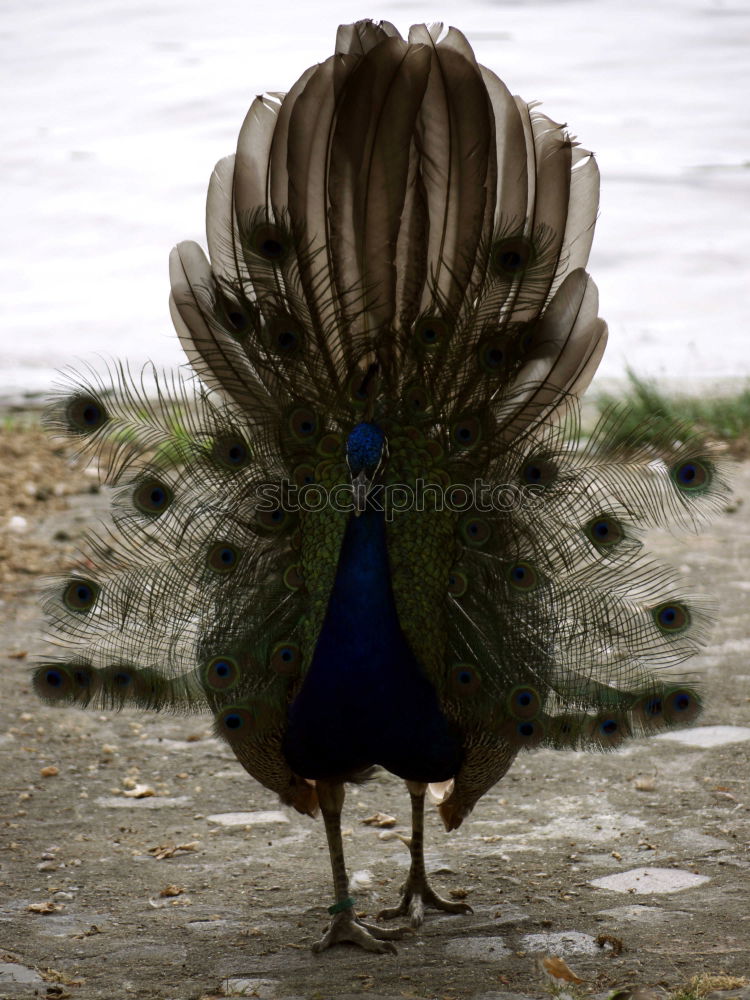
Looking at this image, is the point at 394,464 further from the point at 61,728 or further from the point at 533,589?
the point at 61,728

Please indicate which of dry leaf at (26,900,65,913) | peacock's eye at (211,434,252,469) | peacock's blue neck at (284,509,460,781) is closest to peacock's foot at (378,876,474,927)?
peacock's blue neck at (284,509,460,781)

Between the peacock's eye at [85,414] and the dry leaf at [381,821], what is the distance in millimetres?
1647

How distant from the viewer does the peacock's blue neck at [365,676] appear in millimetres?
3240

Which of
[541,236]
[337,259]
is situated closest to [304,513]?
[337,259]

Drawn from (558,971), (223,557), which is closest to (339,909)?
(558,971)

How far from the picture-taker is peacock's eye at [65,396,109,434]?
3.70 m

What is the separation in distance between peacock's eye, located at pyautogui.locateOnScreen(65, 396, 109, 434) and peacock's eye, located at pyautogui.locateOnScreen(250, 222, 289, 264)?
2.18 feet

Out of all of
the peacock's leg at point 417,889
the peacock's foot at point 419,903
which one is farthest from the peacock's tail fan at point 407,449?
the peacock's foot at point 419,903

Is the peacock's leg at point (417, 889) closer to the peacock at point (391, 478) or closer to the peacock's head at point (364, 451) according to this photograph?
the peacock at point (391, 478)

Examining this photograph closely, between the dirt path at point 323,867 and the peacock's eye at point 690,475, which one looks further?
the peacock's eye at point 690,475

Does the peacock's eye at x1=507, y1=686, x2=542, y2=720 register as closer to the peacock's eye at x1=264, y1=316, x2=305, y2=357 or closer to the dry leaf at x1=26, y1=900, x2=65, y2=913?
the peacock's eye at x1=264, y1=316, x2=305, y2=357

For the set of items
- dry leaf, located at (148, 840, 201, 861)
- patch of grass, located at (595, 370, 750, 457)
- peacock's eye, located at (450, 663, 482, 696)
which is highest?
patch of grass, located at (595, 370, 750, 457)

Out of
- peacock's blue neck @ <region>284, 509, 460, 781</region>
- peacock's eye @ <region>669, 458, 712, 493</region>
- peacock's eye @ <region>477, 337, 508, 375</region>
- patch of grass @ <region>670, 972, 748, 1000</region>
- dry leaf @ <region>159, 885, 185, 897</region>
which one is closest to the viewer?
patch of grass @ <region>670, 972, 748, 1000</region>

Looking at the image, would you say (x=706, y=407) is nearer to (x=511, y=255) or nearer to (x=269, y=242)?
(x=511, y=255)
